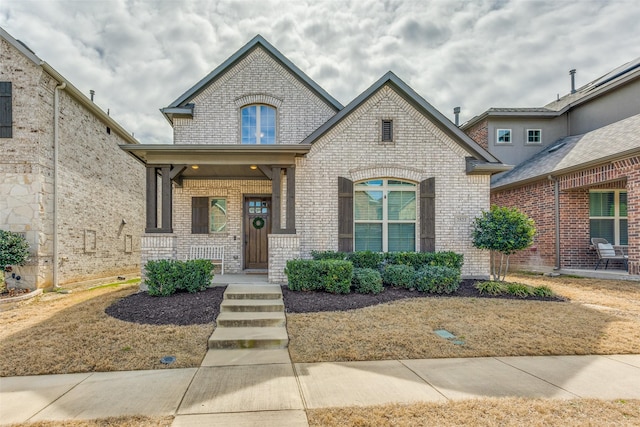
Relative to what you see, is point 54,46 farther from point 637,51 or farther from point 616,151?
point 637,51

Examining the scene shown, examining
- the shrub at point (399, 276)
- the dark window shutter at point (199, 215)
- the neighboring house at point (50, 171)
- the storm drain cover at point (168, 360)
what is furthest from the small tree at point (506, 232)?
the neighboring house at point (50, 171)

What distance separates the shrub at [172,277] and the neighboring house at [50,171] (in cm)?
401

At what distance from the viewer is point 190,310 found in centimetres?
602

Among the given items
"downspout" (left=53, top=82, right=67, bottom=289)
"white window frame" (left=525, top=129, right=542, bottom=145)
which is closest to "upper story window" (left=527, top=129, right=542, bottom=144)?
"white window frame" (left=525, top=129, right=542, bottom=145)

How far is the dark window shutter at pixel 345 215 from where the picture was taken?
876 centimetres

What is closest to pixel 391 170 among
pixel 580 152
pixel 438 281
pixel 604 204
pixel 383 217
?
pixel 383 217

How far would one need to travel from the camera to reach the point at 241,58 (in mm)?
10406

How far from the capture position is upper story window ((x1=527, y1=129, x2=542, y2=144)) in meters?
14.9

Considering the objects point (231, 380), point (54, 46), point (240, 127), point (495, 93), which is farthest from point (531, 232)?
point (54, 46)

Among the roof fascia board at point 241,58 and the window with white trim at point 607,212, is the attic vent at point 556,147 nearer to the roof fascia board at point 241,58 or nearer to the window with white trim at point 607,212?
the window with white trim at point 607,212

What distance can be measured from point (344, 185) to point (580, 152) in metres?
8.88

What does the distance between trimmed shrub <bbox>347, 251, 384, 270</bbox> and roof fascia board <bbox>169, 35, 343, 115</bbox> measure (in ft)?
16.4

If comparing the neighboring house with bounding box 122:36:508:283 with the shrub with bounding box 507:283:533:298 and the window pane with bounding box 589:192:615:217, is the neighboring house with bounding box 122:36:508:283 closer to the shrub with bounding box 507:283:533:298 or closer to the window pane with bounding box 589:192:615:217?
the shrub with bounding box 507:283:533:298

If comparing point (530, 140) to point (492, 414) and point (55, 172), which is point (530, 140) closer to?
point (492, 414)
